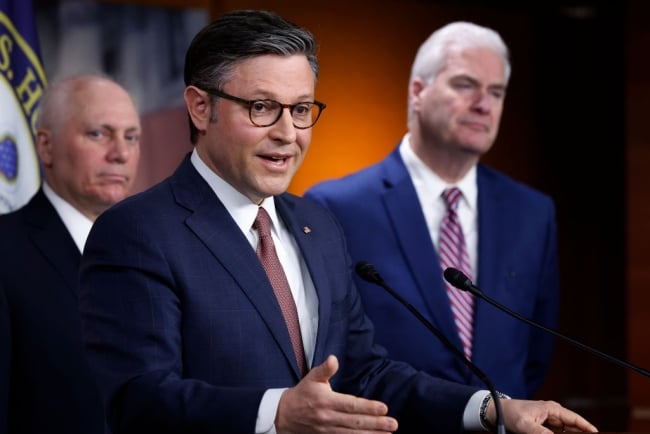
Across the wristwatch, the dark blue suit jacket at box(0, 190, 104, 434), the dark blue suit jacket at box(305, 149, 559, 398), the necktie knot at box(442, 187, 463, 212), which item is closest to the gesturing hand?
the wristwatch

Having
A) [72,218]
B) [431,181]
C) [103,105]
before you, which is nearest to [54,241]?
[72,218]

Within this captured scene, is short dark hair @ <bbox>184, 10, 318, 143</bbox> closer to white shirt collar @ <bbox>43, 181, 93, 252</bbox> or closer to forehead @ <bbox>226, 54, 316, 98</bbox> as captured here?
forehead @ <bbox>226, 54, 316, 98</bbox>

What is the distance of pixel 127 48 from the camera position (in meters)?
4.44

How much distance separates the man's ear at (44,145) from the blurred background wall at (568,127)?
1.44 meters

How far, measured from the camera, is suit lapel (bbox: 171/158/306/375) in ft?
7.47

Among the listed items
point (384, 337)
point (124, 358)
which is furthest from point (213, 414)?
point (384, 337)

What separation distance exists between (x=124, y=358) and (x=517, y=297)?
70.4 inches

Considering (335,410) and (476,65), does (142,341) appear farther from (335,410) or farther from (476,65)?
(476,65)

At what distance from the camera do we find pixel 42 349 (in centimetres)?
307

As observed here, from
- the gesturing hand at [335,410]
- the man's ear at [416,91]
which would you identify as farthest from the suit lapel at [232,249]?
the man's ear at [416,91]

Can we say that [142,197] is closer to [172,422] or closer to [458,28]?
[172,422]

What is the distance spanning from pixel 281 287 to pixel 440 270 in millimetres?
1208

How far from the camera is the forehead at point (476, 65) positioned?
370 cm

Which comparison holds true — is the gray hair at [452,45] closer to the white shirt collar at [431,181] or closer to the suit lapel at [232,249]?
the white shirt collar at [431,181]
